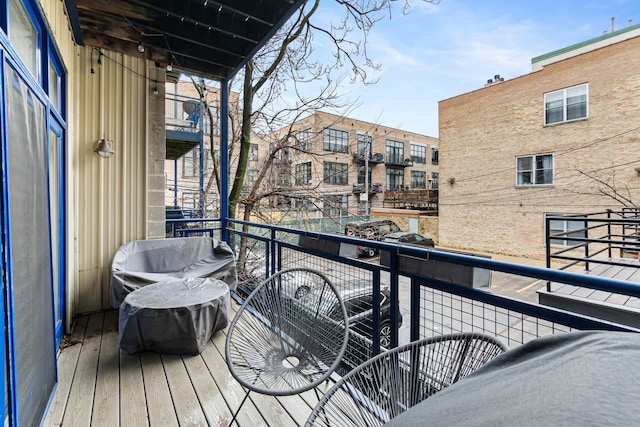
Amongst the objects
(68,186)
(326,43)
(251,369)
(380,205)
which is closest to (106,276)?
(68,186)

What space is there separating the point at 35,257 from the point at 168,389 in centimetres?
104

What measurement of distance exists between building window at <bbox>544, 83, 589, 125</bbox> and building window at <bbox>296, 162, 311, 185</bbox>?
906 cm

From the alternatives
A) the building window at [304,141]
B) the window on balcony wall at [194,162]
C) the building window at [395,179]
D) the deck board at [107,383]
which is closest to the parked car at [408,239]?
the building window at [304,141]

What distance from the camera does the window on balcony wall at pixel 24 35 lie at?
1.41m

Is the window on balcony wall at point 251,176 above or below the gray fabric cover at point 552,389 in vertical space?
above

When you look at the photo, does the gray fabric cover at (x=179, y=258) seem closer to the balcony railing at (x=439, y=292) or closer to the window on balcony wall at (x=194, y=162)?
the balcony railing at (x=439, y=292)

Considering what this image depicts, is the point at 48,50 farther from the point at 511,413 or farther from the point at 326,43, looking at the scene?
the point at 326,43

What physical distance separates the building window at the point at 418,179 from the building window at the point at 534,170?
1603 cm

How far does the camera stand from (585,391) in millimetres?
484

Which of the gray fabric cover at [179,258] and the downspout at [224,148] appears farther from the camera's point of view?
the downspout at [224,148]

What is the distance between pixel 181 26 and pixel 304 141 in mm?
3734

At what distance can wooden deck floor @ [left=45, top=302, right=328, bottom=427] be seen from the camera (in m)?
1.66

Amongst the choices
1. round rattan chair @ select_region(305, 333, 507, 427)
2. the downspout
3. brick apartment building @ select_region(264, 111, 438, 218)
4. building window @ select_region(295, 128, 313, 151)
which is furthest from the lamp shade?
building window @ select_region(295, 128, 313, 151)

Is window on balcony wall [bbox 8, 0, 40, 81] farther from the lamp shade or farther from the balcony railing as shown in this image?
the balcony railing
